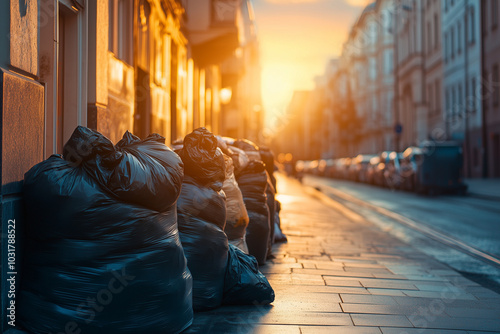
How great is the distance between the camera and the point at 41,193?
10.4ft

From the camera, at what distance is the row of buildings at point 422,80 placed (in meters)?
32.9

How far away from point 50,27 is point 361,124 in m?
71.8

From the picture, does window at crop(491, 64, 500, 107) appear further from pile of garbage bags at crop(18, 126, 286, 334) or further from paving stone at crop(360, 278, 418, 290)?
pile of garbage bags at crop(18, 126, 286, 334)

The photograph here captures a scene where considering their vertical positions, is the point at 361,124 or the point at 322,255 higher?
the point at 361,124

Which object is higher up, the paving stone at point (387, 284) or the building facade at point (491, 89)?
the building facade at point (491, 89)

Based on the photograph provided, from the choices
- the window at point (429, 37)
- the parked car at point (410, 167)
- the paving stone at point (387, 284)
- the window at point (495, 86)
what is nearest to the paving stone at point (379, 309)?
the paving stone at point (387, 284)

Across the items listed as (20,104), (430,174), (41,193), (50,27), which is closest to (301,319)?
(41,193)

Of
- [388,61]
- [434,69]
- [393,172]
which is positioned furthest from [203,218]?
[388,61]

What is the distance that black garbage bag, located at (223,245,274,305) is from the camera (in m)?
4.22

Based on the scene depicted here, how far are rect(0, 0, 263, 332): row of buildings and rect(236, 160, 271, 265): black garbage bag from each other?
4.98 ft

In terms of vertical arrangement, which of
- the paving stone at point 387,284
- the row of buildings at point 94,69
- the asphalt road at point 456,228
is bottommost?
the asphalt road at point 456,228

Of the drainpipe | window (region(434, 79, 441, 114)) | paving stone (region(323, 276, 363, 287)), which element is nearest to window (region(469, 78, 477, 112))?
the drainpipe

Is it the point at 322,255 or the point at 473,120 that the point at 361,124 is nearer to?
the point at 473,120

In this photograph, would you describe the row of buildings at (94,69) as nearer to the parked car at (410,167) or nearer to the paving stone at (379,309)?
the paving stone at (379,309)
